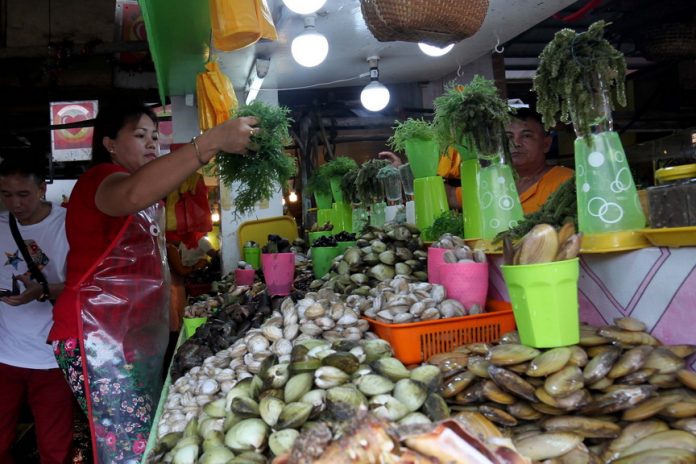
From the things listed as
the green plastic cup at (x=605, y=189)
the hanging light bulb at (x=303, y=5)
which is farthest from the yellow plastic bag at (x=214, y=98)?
the green plastic cup at (x=605, y=189)

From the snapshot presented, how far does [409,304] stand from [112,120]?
5.46 feet

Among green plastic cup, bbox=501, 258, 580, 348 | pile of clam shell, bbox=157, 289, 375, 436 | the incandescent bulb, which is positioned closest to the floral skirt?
pile of clam shell, bbox=157, 289, 375, 436

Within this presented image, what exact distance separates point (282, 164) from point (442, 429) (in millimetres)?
2035

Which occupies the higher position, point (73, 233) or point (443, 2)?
point (443, 2)

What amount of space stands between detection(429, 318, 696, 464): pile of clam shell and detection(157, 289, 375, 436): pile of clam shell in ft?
2.00

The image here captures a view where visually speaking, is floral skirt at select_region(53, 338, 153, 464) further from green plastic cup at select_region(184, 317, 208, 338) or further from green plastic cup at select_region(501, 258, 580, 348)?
green plastic cup at select_region(501, 258, 580, 348)

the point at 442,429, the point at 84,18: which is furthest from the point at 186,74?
the point at 442,429

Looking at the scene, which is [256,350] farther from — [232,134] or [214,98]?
[214,98]

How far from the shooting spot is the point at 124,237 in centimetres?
256

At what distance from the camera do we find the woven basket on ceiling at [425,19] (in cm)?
228

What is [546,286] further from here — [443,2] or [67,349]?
[67,349]

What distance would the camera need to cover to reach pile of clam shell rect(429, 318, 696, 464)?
4.34 ft

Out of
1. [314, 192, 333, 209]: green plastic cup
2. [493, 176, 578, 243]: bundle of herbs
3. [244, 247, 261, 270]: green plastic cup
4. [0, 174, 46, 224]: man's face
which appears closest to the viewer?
[493, 176, 578, 243]: bundle of herbs

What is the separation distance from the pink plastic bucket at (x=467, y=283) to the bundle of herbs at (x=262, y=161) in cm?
110
